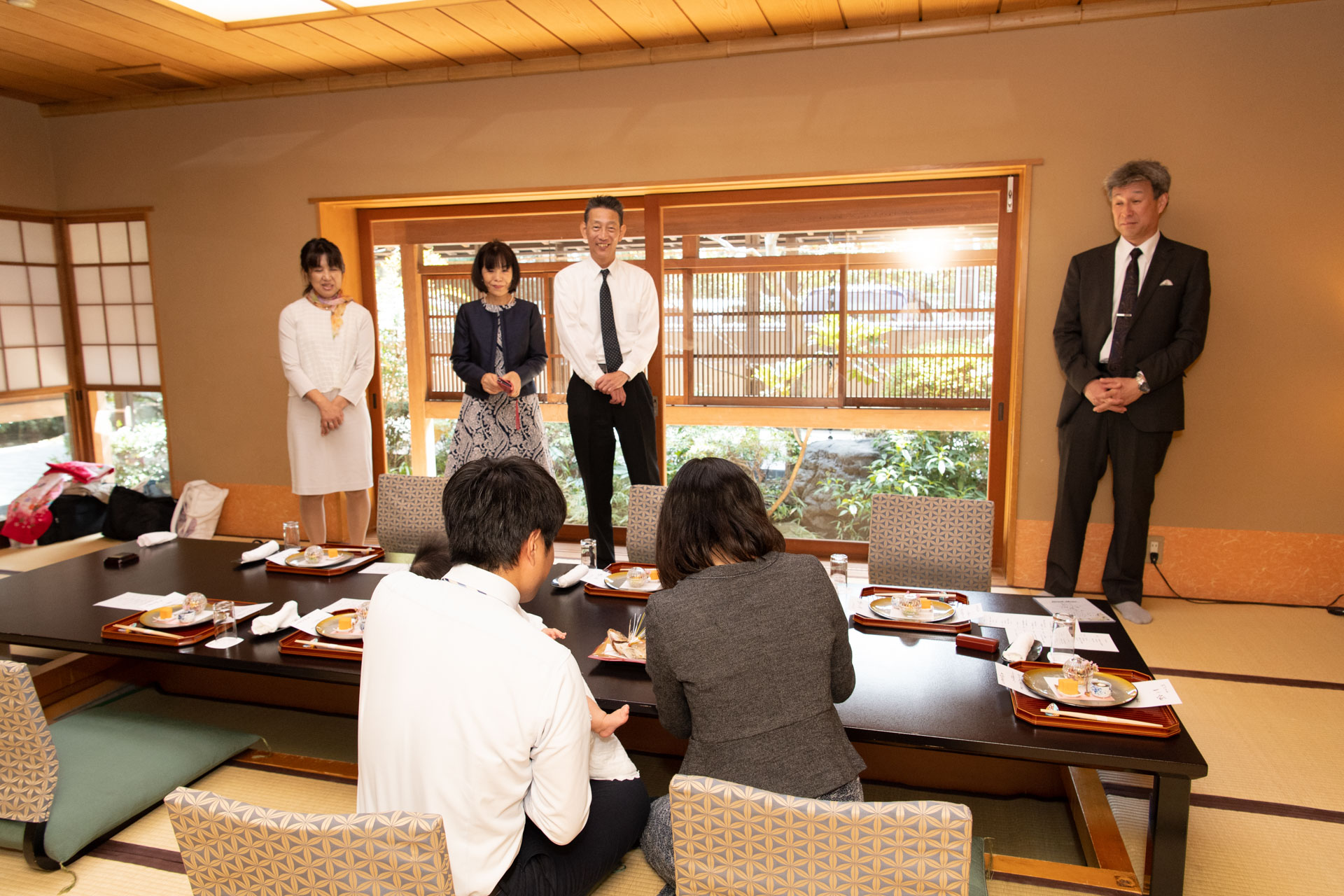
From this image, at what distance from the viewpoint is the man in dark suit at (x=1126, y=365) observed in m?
3.63

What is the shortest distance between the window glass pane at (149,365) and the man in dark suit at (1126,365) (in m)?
5.36

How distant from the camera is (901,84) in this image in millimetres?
4020

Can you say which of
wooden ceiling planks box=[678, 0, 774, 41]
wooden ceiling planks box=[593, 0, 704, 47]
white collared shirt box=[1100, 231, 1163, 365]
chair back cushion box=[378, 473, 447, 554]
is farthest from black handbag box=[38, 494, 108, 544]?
white collared shirt box=[1100, 231, 1163, 365]

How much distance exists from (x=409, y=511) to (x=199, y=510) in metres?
2.69

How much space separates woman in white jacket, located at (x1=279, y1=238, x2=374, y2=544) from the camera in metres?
4.25

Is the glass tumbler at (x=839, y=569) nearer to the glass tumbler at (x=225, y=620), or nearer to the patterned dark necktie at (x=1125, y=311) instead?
the glass tumbler at (x=225, y=620)

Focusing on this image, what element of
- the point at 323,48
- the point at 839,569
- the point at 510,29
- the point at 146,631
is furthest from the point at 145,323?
the point at 839,569

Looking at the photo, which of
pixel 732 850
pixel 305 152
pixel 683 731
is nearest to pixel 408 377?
pixel 305 152

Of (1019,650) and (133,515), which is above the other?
(1019,650)

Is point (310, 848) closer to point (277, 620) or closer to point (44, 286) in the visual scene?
point (277, 620)

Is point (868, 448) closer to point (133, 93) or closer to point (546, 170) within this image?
point (546, 170)

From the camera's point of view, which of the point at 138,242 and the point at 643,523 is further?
the point at 138,242

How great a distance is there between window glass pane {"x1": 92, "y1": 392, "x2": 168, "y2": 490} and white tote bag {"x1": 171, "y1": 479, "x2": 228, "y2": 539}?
0.55m

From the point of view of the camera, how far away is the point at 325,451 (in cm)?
438
